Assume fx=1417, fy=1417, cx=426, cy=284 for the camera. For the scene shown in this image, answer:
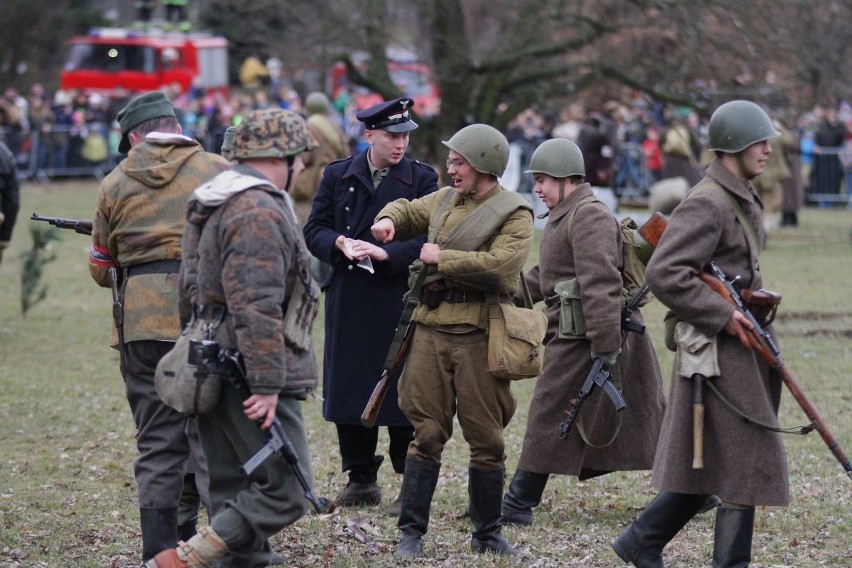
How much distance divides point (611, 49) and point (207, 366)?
52.0 feet

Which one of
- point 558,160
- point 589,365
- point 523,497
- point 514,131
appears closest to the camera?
point 558,160

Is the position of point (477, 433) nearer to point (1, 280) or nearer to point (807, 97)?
point (1, 280)

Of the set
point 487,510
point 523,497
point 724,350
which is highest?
point 724,350

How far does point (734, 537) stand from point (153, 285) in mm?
2568

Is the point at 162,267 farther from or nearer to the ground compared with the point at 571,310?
farther from the ground

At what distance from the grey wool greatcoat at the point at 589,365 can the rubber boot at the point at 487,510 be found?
2.13 ft

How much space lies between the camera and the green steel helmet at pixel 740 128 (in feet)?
18.4

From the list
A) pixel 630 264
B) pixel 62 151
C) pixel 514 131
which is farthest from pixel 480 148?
pixel 62 151

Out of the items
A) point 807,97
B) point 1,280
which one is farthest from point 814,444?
point 807,97

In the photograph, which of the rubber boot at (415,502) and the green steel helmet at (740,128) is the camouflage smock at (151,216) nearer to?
the rubber boot at (415,502)

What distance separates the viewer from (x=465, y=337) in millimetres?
6332

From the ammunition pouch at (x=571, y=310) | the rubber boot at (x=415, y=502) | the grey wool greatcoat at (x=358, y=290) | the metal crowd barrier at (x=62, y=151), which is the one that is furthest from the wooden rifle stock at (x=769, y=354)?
the metal crowd barrier at (x=62, y=151)

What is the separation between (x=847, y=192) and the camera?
29.2m

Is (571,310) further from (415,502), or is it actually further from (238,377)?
(238,377)
